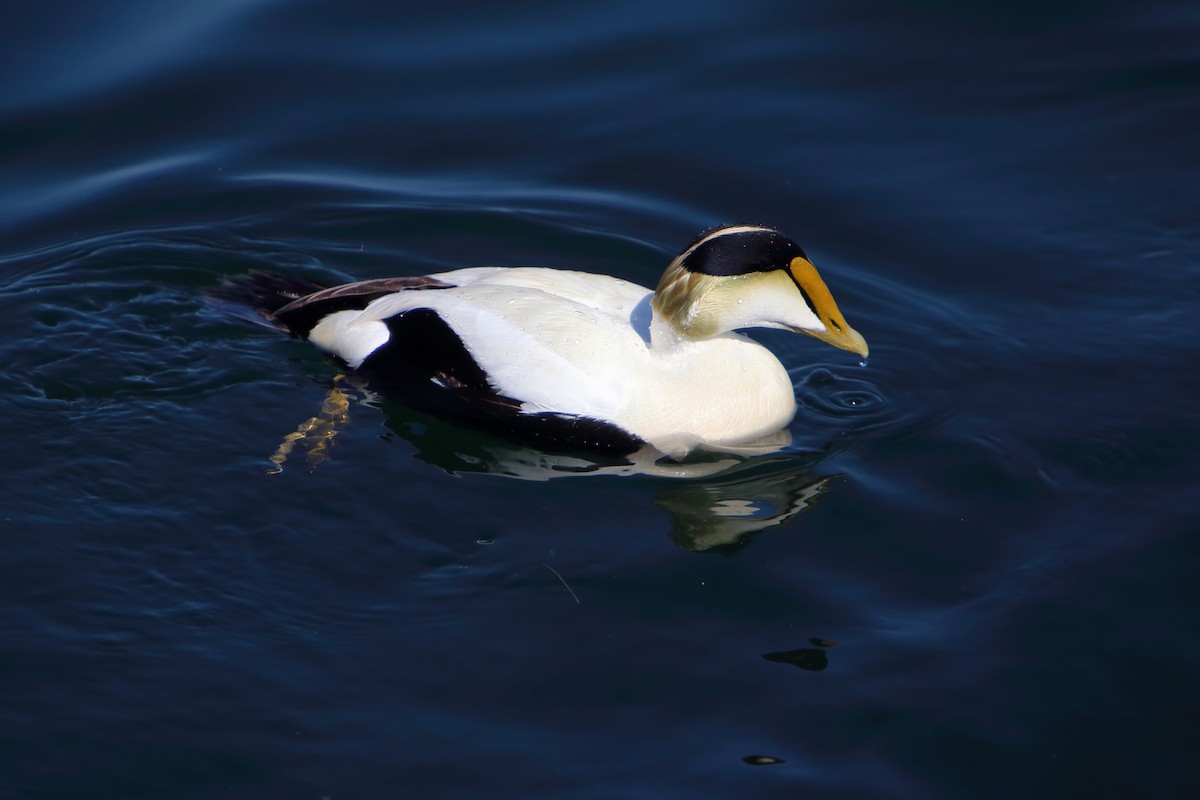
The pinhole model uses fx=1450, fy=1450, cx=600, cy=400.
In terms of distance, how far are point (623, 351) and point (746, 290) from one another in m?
0.55

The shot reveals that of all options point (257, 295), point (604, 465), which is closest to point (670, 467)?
point (604, 465)

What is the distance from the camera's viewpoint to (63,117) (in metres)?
8.38

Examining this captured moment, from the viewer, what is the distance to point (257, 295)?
665 centimetres

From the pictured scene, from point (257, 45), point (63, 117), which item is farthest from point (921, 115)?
point (63, 117)

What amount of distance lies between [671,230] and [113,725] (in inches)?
162

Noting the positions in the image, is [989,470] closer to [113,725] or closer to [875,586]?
[875,586]

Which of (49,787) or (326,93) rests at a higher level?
(326,93)

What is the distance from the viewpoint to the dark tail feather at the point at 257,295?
655 cm

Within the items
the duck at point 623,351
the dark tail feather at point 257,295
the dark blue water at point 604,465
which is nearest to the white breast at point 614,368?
the duck at point 623,351

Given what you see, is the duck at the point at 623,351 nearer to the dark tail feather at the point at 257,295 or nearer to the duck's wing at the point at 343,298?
the duck's wing at the point at 343,298

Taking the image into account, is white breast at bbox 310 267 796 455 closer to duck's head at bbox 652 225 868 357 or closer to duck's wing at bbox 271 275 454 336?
duck's head at bbox 652 225 868 357

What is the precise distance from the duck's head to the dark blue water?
51 centimetres

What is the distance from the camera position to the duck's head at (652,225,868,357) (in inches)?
222

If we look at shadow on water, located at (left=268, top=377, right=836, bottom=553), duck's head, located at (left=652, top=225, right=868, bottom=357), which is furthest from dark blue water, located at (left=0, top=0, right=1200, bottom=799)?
duck's head, located at (left=652, top=225, right=868, bottom=357)
